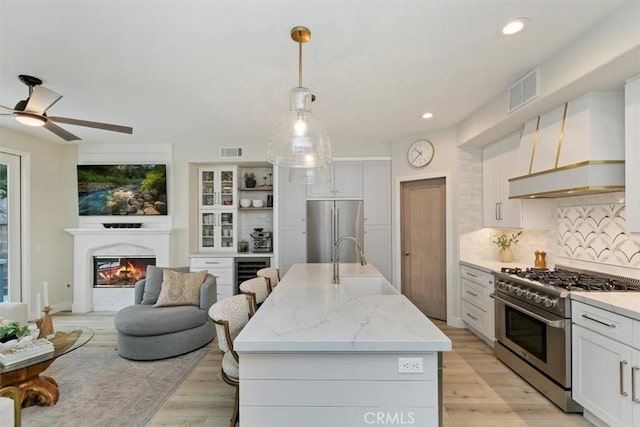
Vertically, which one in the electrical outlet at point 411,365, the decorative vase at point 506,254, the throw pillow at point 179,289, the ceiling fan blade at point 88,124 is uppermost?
the ceiling fan blade at point 88,124

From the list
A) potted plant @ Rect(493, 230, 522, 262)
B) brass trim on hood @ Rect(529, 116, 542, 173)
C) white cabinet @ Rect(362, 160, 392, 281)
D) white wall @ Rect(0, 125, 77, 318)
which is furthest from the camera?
white cabinet @ Rect(362, 160, 392, 281)

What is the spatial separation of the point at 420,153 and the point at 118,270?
5159 millimetres

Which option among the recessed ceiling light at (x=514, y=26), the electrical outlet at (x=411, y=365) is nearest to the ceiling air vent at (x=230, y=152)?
the recessed ceiling light at (x=514, y=26)

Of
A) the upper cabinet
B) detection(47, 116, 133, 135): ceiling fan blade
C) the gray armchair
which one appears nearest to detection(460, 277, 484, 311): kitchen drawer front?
the gray armchair

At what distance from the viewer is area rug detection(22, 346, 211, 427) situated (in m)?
2.28

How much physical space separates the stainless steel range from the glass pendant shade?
2.10 metres

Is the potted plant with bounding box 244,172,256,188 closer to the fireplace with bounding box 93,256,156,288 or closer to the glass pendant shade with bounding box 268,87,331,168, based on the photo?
the fireplace with bounding box 93,256,156,288

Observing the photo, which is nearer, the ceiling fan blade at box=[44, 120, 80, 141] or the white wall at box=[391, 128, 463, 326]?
the ceiling fan blade at box=[44, 120, 80, 141]

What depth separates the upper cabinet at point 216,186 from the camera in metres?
5.26

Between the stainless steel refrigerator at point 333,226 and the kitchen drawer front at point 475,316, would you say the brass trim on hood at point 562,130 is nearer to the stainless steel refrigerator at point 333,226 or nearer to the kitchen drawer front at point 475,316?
the kitchen drawer front at point 475,316

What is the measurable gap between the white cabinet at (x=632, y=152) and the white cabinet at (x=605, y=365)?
644mm

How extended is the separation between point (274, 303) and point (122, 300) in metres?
4.31

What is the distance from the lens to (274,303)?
78.7 inches

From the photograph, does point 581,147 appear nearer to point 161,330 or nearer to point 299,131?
point 299,131
